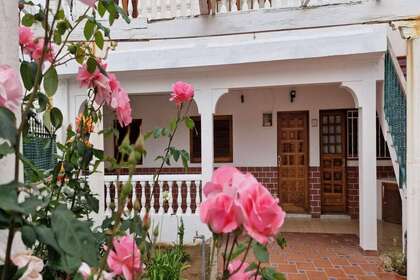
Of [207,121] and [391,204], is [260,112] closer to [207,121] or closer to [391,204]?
[207,121]

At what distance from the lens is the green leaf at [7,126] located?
576 mm

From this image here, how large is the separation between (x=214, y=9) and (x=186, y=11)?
7.12ft

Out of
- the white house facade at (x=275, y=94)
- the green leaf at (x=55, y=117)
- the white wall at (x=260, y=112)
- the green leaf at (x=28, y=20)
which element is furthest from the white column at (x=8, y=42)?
the white wall at (x=260, y=112)

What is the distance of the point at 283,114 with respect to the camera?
7.31m

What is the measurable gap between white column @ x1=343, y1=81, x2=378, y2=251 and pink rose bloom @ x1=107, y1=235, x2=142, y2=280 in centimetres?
486

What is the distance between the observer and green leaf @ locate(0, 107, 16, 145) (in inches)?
22.7

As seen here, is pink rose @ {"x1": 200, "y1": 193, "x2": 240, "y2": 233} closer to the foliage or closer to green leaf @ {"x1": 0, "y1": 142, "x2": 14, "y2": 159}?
green leaf @ {"x1": 0, "y1": 142, "x2": 14, "y2": 159}

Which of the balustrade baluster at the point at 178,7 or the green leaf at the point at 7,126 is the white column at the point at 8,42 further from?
the balustrade baluster at the point at 178,7

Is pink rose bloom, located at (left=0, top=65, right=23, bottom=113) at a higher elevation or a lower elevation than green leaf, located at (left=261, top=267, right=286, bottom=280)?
higher

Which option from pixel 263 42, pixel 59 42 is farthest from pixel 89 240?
pixel 263 42

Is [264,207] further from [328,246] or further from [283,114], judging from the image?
[283,114]

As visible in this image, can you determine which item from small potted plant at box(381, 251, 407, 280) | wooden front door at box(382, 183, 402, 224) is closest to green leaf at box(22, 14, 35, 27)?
small potted plant at box(381, 251, 407, 280)

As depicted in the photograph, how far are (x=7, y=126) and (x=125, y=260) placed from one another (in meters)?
0.38

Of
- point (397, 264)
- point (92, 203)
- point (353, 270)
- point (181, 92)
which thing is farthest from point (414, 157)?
point (92, 203)
